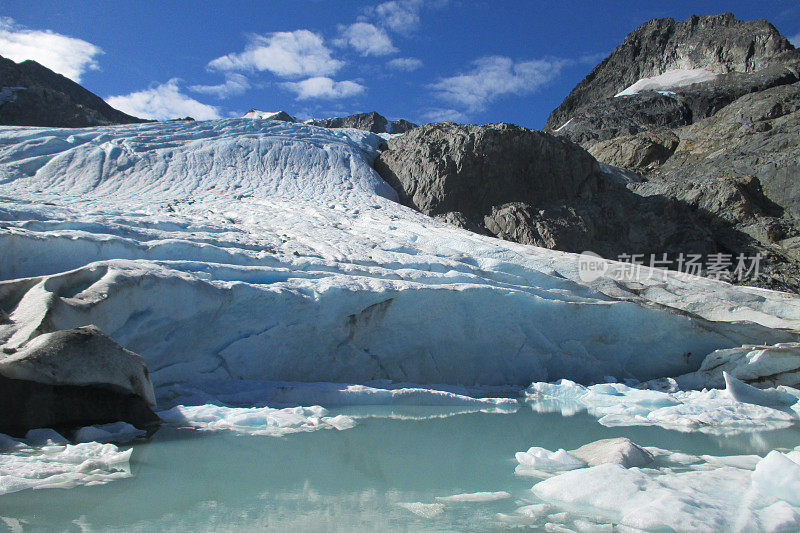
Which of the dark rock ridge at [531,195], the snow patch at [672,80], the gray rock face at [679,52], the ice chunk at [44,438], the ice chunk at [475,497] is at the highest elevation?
the gray rock face at [679,52]

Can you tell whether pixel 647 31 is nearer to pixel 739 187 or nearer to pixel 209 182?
pixel 739 187

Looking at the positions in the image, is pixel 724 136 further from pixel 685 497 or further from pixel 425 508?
pixel 425 508

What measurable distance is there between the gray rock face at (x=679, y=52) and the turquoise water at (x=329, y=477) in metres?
37.7

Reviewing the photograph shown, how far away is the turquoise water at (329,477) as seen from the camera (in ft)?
9.04

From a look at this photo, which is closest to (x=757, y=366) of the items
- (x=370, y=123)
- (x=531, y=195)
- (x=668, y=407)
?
(x=668, y=407)

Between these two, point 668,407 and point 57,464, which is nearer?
point 57,464

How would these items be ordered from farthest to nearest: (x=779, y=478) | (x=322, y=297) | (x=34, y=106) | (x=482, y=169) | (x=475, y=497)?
(x=34, y=106) < (x=482, y=169) < (x=322, y=297) < (x=475, y=497) < (x=779, y=478)

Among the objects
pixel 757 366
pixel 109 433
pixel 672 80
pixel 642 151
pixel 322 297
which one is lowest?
pixel 109 433

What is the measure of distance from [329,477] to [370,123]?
3932 centimetres

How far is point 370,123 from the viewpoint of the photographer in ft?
135

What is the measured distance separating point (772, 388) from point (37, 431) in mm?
7744

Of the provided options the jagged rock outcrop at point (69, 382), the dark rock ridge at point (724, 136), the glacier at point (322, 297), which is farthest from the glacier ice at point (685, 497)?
the dark rock ridge at point (724, 136)

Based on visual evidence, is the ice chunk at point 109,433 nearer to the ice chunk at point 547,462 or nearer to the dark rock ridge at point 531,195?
the ice chunk at point 547,462

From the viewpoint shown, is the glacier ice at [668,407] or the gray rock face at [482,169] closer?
the glacier ice at [668,407]
